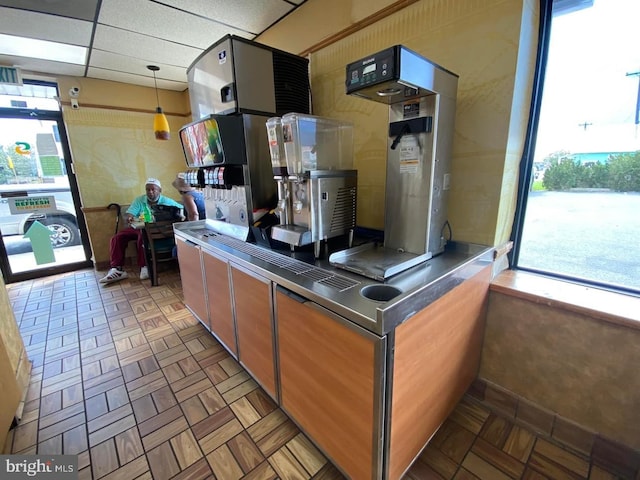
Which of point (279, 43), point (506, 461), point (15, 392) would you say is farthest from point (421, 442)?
point (279, 43)

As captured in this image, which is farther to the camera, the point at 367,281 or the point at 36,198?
the point at 36,198

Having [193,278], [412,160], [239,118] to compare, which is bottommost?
[193,278]

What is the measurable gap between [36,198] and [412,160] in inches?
185

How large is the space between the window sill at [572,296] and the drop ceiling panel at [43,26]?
11.9ft

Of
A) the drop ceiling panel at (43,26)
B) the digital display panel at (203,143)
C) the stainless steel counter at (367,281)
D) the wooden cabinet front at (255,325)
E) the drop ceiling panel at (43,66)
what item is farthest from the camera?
the drop ceiling panel at (43,66)

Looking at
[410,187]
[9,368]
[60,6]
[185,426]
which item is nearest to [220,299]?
[185,426]

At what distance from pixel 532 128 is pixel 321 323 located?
147 centimetres

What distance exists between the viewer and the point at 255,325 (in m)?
1.54

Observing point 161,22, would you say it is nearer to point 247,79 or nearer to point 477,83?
point 247,79

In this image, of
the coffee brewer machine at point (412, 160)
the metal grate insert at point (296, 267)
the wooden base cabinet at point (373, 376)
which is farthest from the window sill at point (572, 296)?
the metal grate insert at point (296, 267)

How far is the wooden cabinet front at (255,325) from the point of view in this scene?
1.41 metres

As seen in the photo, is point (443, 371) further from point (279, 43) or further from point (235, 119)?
point (279, 43)

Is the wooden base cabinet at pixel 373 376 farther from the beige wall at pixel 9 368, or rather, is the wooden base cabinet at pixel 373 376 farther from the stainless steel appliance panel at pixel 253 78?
the beige wall at pixel 9 368

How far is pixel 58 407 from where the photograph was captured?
168 centimetres
